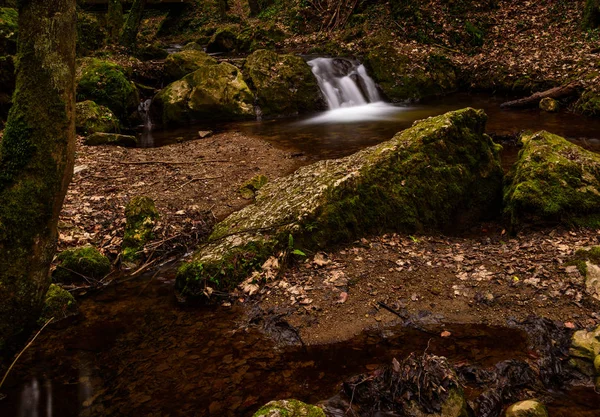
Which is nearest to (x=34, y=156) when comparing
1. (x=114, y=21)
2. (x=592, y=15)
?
(x=114, y=21)

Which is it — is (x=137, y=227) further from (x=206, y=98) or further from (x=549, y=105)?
(x=549, y=105)

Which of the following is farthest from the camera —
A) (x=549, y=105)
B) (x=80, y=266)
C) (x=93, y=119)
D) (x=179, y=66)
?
(x=179, y=66)

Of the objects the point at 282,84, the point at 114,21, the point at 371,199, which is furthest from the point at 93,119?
the point at 114,21

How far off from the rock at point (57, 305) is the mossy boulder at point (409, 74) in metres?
14.0

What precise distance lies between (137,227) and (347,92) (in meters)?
12.0

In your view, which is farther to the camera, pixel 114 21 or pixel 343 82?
pixel 114 21

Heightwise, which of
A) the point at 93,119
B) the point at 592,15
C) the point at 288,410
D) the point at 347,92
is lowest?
the point at 288,410

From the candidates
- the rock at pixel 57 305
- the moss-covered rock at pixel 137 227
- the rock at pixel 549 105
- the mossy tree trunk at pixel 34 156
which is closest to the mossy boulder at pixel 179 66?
the moss-covered rock at pixel 137 227

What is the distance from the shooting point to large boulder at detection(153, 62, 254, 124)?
13977mm

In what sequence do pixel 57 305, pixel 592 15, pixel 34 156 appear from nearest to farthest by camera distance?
1. pixel 34 156
2. pixel 57 305
3. pixel 592 15

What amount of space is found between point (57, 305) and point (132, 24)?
17.3 m

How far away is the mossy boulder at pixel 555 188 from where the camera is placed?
227 inches

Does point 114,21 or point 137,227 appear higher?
point 114,21

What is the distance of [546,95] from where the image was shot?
13.4 metres
